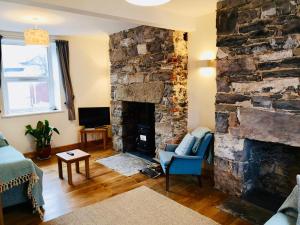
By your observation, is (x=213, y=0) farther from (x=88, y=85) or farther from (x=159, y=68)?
(x=88, y=85)

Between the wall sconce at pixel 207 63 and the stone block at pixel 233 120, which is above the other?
the wall sconce at pixel 207 63

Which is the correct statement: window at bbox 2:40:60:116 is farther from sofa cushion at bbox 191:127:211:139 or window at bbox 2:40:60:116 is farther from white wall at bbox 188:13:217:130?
sofa cushion at bbox 191:127:211:139

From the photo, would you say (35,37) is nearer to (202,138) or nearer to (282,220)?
(202,138)

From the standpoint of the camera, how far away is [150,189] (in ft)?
11.1

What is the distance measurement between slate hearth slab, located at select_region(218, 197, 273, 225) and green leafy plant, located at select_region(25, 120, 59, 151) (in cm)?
349

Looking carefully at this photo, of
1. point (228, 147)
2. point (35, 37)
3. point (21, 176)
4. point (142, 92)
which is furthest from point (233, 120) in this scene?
point (35, 37)

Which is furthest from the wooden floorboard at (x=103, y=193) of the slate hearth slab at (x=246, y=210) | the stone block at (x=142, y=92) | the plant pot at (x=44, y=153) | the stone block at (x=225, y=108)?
the stone block at (x=142, y=92)

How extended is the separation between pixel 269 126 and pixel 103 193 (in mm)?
2272

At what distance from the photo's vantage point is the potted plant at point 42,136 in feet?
15.3

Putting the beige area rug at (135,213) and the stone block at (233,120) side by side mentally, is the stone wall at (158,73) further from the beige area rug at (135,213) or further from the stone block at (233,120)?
the beige area rug at (135,213)

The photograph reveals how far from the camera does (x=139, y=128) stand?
4926 mm

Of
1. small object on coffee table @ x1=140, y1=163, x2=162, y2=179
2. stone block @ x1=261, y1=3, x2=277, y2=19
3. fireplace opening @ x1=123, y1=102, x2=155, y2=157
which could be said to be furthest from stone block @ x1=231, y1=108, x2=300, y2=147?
fireplace opening @ x1=123, y1=102, x2=155, y2=157

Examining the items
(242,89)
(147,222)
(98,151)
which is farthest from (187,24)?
(98,151)

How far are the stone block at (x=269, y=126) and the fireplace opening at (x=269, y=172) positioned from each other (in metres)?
0.19
